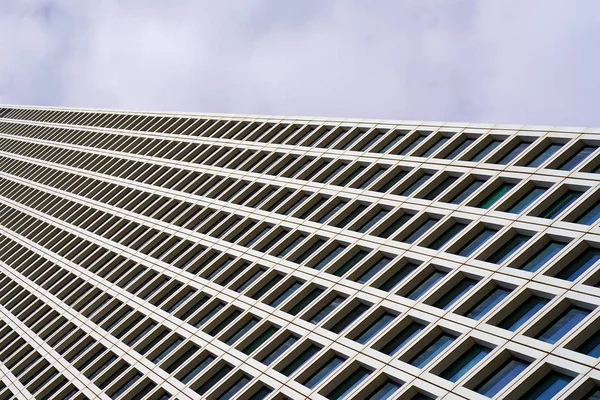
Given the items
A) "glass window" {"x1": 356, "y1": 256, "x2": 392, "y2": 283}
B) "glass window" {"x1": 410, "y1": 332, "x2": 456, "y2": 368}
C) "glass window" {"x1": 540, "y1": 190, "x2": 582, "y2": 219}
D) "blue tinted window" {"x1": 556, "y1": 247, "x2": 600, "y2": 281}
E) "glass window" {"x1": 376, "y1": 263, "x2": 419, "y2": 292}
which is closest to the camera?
"blue tinted window" {"x1": 556, "y1": 247, "x2": 600, "y2": 281}

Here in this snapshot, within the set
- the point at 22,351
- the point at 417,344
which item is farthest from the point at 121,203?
the point at 417,344

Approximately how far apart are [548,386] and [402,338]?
8212 mm

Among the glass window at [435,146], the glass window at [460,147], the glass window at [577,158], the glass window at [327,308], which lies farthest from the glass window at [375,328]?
the glass window at [435,146]

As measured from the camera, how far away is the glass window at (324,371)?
35.7 metres

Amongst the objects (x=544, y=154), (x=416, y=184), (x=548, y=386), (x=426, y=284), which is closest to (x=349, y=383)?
(x=426, y=284)

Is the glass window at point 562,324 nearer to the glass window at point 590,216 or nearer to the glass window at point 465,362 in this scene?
the glass window at point 465,362

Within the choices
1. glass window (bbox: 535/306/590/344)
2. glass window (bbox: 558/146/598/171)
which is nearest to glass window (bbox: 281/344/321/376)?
glass window (bbox: 535/306/590/344)

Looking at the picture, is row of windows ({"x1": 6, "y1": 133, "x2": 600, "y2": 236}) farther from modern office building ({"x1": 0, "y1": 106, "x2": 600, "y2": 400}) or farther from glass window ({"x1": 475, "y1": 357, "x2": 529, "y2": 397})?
glass window ({"x1": 475, "y1": 357, "x2": 529, "y2": 397})

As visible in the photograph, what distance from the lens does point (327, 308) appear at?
3950cm

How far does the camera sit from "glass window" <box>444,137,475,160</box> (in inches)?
1737

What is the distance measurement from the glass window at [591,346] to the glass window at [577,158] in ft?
36.5

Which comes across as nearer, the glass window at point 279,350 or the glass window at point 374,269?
the glass window at point 279,350

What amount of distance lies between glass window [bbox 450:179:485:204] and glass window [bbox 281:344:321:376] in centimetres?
1069

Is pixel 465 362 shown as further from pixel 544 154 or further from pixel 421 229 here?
pixel 544 154
